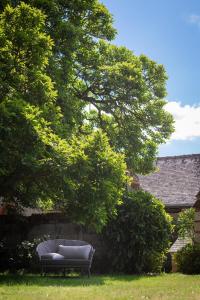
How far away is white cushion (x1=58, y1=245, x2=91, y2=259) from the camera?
15289mm

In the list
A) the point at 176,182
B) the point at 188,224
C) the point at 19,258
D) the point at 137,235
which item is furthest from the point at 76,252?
the point at 176,182

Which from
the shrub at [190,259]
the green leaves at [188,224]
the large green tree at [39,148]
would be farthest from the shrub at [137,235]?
the large green tree at [39,148]

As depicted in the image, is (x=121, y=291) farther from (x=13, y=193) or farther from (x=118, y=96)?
(x=118, y=96)

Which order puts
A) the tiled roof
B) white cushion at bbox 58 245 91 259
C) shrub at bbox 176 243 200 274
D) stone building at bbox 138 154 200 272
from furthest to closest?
the tiled roof < stone building at bbox 138 154 200 272 < shrub at bbox 176 243 200 274 < white cushion at bbox 58 245 91 259

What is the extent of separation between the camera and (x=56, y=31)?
16469 mm

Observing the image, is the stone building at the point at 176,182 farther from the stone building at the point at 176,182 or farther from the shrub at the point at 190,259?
the shrub at the point at 190,259

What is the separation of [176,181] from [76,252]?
47.3ft

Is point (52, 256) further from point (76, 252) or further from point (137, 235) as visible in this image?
point (137, 235)

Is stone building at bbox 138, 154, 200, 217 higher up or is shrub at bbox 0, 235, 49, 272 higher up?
stone building at bbox 138, 154, 200, 217

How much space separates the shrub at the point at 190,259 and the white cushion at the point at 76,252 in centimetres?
462

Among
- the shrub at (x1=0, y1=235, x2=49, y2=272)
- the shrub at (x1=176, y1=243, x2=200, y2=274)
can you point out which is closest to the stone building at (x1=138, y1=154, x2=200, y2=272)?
the shrub at (x1=176, y1=243, x2=200, y2=274)

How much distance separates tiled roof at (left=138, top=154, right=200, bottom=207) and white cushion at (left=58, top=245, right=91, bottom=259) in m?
11.6

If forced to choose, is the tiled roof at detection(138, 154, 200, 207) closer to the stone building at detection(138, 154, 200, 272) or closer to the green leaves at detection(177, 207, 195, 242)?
the stone building at detection(138, 154, 200, 272)

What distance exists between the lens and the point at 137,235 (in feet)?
57.8
